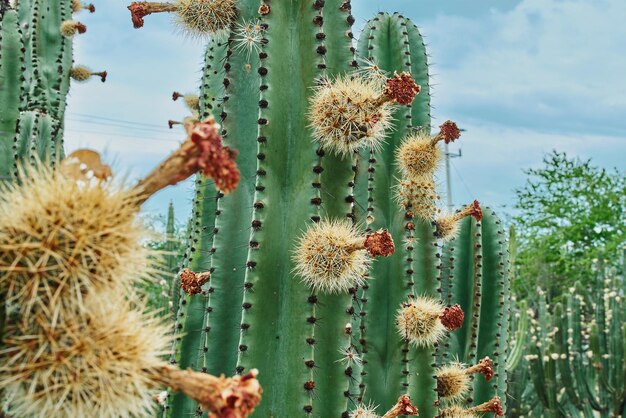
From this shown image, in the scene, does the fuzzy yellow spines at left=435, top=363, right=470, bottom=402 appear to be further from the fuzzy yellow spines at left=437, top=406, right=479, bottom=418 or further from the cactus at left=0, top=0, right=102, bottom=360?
the cactus at left=0, top=0, right=102, bottom=360

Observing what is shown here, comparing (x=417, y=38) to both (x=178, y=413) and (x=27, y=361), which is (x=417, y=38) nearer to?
(x=178, y=413)

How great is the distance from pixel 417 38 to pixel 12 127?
410cm

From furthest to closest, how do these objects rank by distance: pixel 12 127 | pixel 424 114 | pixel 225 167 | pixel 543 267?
pixel 543 267 → pixel 12 127 → pixel 424 114 → pixel 225 167

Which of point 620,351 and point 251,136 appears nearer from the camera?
point 251,136

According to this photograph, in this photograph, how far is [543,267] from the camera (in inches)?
1200

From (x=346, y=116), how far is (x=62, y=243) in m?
1.91

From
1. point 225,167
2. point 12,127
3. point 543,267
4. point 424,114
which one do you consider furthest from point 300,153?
point 543,267

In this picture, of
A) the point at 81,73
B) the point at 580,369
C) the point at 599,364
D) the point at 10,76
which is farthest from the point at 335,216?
the point at 580,369

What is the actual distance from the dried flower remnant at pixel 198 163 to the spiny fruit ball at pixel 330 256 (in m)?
1.44

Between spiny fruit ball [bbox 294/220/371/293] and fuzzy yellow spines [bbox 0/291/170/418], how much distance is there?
1.50m

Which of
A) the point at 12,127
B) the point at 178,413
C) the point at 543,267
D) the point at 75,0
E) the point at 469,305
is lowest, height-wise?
the point at 178,413

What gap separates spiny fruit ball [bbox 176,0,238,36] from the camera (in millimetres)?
3646

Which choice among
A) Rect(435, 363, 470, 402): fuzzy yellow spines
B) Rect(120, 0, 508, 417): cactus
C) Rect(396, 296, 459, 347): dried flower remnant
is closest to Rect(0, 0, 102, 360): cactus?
Rect(120, 0, 508, 417): cactus

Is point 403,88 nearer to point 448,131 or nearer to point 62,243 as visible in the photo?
point 448,131
